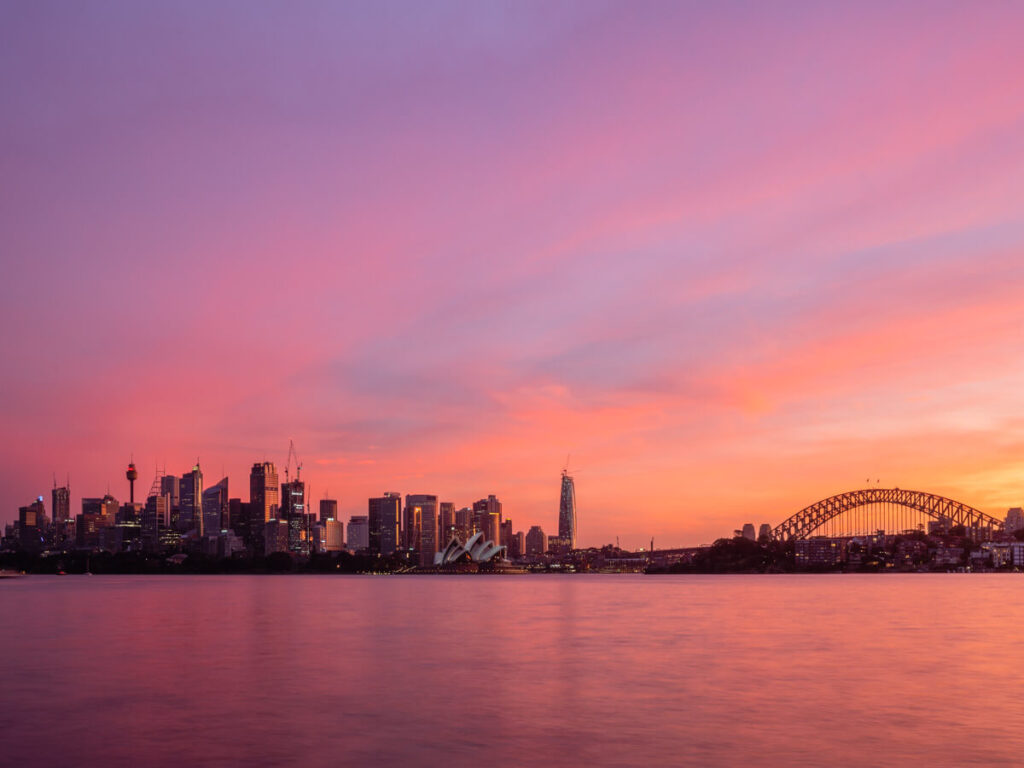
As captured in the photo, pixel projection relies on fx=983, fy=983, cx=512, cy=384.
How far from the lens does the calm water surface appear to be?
2584cm

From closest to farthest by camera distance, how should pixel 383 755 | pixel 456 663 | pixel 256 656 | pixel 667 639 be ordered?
pixel 383 755 < pixel 456 663 < pixel 256 656 < pixel 667 639

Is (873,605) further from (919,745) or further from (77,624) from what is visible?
(919,745)

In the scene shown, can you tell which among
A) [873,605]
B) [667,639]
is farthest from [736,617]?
[873,605]

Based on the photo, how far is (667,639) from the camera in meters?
61.0

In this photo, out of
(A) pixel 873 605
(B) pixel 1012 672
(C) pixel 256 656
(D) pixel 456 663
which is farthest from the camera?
(A) pixel 873 605

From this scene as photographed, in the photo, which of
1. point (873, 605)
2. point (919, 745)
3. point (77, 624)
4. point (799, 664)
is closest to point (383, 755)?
point (919, 745)

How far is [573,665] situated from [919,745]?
21867 millimetres

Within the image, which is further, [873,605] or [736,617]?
[873,605]

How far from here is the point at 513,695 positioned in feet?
120

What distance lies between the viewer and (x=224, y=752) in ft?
84.3

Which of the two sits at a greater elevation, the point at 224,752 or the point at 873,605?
the point at 224,752

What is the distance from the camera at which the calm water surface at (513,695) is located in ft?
84.8

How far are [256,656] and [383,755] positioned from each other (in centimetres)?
2812

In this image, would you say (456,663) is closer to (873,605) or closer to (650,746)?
(650,746)
